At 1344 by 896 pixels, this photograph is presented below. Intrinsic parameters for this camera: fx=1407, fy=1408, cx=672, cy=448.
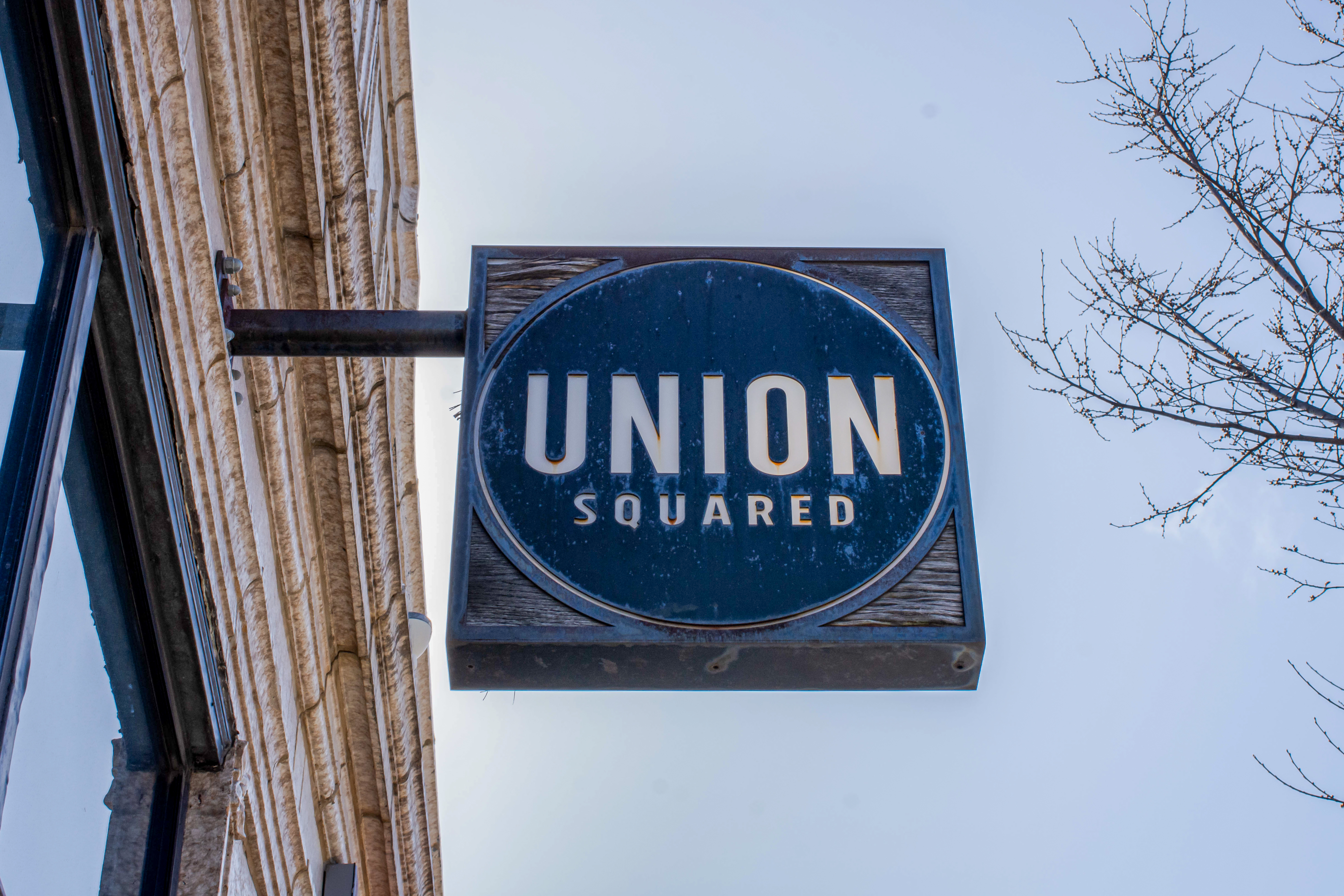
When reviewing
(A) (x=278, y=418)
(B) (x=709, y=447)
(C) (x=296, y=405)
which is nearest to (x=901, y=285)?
(B) (x=709, y=447)

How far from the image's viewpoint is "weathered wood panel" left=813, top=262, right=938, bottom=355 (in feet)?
12.5

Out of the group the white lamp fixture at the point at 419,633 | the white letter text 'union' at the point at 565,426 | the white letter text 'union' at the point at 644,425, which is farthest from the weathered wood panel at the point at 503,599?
the white lamp fixture at the point at 419,633

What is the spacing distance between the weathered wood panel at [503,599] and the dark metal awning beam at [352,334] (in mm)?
555

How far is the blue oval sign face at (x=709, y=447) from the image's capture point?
3361mm

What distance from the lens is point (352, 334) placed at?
3615mm

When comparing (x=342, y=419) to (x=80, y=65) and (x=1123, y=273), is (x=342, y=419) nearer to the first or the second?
(x=80, y=65)

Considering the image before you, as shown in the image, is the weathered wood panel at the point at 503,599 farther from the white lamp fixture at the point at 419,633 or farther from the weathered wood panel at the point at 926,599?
the white lamp fixture at the point at 419,633

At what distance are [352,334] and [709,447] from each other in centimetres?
97

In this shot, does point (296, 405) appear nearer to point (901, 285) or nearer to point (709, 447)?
point (709, 447)

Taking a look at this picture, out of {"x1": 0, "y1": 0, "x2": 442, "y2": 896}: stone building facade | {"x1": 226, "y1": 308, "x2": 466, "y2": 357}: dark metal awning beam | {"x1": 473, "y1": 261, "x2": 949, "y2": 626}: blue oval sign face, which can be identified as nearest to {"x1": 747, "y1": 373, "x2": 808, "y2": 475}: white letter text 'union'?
{"x1": 473, "y1": 261, "x2": 949, "y2": 626}: blue oval sign face

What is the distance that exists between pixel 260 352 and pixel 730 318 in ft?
4.13

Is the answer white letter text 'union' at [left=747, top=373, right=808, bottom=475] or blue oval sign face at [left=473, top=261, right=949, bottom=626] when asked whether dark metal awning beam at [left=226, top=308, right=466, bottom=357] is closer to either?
blue oval sign face at [left=473, top=261, right=949, bottom=626]

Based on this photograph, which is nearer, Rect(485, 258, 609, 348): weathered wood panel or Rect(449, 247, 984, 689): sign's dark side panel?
Rect(449, 247, 984, 689): sign's dark side panel

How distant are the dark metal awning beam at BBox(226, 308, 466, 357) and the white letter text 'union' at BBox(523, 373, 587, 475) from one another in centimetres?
25
